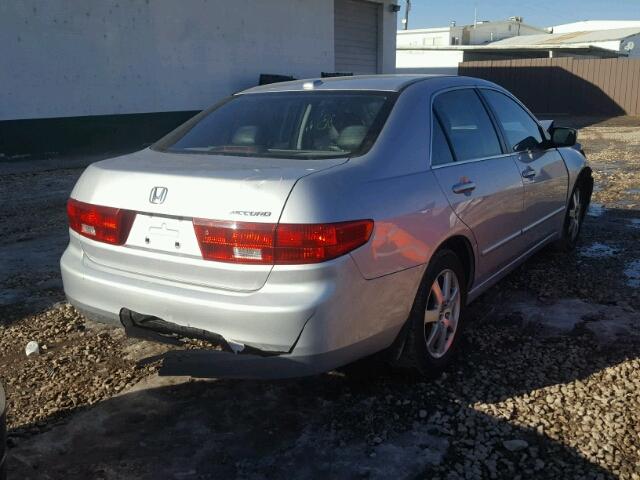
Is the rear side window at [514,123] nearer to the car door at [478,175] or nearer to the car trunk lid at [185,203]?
the car door at [478,175]

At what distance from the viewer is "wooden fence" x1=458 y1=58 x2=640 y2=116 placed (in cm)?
2608

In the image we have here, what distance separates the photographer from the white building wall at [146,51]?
12.4 metres

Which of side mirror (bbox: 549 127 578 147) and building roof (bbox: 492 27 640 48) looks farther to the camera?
building roof (bbox: 492 27 640 48)

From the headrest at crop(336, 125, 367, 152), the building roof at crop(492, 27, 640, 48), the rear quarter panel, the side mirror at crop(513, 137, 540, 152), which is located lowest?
the rear quarter panel

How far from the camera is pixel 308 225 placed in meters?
2.64

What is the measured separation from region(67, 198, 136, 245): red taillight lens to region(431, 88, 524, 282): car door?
1613mm

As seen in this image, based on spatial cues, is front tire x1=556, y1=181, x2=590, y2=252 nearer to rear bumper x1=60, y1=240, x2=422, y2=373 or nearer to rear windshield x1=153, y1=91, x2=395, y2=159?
rear windshield x1=153, y1=91, x2=395, y2=159

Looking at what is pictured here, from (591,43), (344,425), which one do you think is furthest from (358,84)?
(591,43)

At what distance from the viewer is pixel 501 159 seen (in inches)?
166

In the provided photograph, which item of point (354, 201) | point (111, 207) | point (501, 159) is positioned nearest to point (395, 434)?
point (354, 201)

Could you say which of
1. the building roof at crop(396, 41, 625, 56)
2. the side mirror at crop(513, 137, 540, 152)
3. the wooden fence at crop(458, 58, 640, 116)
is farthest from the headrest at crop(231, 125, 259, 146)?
the building roof at crop(396, 41, 625, 56)

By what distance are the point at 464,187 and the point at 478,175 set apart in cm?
27

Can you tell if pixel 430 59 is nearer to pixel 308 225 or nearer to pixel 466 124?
pixel 466 124

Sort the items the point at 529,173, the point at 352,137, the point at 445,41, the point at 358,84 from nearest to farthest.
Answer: the point at 352,137 < the point at 358,84 < the point at 529,173 < the point at 445,41
